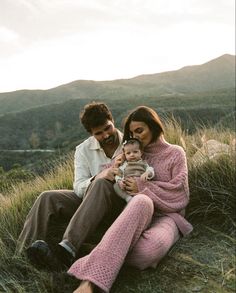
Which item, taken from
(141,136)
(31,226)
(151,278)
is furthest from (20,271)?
(141,136)

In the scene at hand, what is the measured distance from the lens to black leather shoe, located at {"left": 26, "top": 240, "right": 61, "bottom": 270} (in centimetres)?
339

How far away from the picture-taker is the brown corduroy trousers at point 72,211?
3520mm

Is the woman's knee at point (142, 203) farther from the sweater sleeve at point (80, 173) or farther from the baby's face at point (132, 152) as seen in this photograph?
the sweater sleeve at point (80, 173)

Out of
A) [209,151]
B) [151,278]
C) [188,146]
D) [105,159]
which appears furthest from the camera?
[188,146]

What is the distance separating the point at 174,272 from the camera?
3371 mm

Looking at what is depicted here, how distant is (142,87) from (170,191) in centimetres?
13060

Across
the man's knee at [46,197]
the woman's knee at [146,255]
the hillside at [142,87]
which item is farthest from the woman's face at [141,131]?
the hillside at [142,87]

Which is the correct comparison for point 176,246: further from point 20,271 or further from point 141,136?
point 20,271

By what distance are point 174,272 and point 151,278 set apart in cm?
17

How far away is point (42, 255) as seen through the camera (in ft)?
11.2

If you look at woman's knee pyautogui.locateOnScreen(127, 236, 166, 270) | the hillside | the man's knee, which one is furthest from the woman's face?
the hillside

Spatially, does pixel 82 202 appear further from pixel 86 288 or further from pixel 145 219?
pixel 86 288

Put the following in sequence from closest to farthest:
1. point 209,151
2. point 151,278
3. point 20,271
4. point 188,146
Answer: point 151,278 < point 20,271 < point 209,151 < point 188,146

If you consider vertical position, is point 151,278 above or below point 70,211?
below
